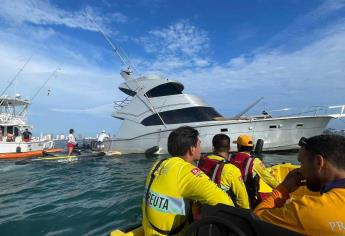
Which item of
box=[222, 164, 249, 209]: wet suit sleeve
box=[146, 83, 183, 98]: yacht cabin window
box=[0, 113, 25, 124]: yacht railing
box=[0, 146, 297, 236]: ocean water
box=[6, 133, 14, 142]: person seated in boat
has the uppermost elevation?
box=[146, 83, 183, 98]: yacht cabin window

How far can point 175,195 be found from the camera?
2828 millimetres

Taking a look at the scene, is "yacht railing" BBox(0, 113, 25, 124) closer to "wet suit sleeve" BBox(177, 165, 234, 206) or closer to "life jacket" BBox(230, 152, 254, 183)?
"life jacket" BBox(230, 152, 254, 183)

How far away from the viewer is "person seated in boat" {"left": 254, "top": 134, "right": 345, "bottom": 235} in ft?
6.00

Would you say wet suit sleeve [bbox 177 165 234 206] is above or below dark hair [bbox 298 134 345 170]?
below

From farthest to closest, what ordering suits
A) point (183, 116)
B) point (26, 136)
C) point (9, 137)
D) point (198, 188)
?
point (26, 136), point (9, 137), point (183, 116), point (198, 188)

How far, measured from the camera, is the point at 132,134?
2208 centimetres

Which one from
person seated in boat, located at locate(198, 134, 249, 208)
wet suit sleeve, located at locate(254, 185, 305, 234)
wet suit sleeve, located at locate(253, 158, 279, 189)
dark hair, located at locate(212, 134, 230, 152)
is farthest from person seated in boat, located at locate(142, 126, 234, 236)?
wet suit sleeve, located at locate(253, 158, 279, 189)

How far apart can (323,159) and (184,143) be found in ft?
4.36

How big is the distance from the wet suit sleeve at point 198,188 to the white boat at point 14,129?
2213 centimetres

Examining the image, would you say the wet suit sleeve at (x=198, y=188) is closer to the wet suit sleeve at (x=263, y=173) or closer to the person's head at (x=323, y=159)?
the person's head at (x=323, y=159)

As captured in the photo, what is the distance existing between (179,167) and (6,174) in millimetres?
13903

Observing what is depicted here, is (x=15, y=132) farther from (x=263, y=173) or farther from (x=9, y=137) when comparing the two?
(x=263, y=173)

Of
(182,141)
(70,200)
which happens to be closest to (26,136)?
(70,200)

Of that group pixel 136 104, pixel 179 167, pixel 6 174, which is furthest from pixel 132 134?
pixel 179 167
